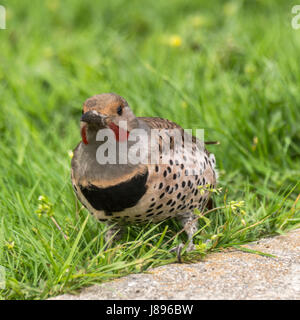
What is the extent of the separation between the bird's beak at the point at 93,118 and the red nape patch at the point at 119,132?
0.07 meters

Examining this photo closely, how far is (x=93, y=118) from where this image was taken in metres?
2.74

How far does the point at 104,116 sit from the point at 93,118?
74mm

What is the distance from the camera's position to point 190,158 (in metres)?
3.19

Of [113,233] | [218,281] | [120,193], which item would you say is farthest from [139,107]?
[218,281]

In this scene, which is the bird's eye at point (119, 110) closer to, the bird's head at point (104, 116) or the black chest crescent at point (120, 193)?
the bird's head at point (104, 116)

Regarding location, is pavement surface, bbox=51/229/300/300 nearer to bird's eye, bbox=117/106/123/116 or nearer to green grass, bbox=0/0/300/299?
green grass, bbox=0/0/300/299

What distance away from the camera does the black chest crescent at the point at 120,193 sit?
2.86m

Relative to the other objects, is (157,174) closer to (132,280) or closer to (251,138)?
(132,280)

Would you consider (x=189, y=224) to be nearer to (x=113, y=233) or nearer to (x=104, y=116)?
(x=113, y=233)

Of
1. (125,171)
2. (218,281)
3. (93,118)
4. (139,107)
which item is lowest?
(218,281)

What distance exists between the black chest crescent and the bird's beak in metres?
0.34

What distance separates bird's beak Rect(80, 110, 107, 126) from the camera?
2.72 meters

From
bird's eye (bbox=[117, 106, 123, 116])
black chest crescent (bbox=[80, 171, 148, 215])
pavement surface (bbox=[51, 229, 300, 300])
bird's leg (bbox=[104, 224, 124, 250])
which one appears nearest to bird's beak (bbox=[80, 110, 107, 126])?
bird's eye (bbox=[117, 106, 123, 116])

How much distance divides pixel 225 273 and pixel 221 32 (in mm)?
4172
